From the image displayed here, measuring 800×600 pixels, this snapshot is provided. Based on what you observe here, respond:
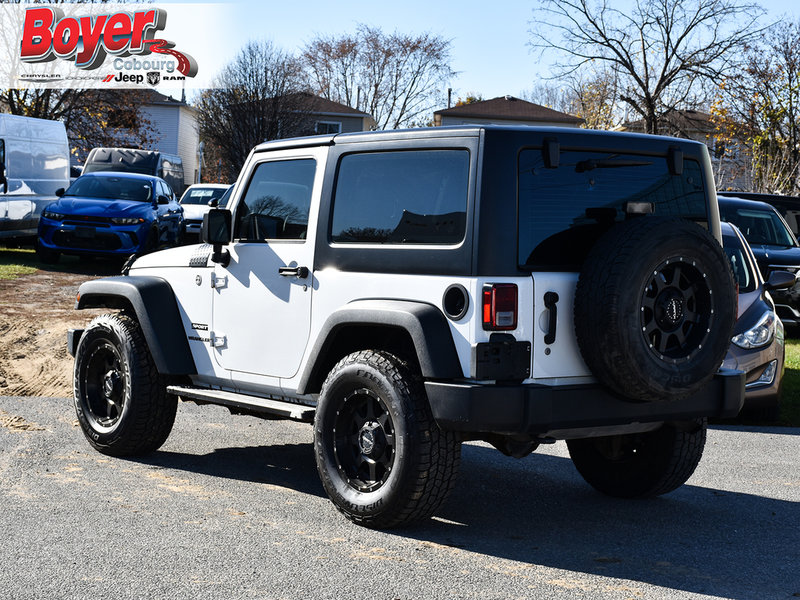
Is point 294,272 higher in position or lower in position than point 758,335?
higher

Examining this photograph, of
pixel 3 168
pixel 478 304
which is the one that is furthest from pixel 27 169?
pixel 478 304

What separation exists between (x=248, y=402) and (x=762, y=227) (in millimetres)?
11045

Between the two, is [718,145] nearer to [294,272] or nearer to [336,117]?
[336,117]

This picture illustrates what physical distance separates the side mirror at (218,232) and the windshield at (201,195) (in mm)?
20660

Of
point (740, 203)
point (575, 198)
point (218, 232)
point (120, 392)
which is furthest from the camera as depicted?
point (740, 203)

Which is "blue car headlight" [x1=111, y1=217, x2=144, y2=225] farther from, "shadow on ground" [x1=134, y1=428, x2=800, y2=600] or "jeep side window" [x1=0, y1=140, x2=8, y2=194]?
"shadow on ground" [x1=134, y1=428, x2=800, y2=600]

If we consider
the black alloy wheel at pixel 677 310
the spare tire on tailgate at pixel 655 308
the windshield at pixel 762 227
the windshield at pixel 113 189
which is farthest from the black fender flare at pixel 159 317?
the windshield at pixel 113 189

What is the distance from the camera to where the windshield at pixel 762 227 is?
48.6 feet

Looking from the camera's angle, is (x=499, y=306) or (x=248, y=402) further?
(x=248, y=402)

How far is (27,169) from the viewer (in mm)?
21375

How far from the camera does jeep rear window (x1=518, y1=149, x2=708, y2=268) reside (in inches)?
201

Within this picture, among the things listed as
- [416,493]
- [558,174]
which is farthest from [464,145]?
[416,493]

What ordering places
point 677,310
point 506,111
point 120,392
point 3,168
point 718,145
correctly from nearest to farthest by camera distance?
Result: point 677,310
point 120,392
point 3,168
point 718,145
point 506,111

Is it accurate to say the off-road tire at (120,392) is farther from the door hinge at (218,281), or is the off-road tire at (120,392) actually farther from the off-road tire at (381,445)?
the off-road tire at (381,445)
